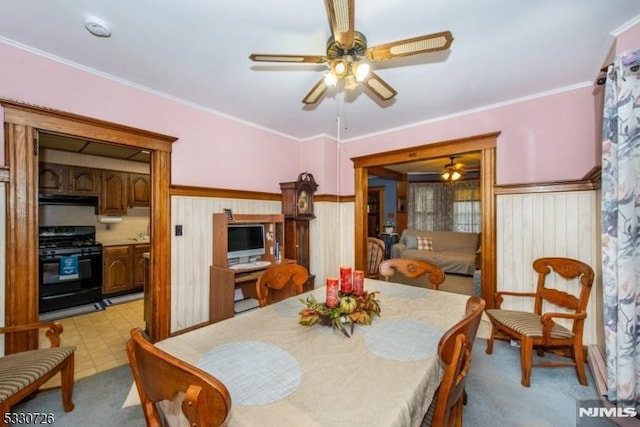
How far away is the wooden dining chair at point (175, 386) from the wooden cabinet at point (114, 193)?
4485 mm

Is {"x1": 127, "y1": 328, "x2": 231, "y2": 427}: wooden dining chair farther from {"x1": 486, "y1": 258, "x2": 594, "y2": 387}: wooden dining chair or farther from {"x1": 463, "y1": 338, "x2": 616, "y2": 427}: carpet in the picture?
{"x1": 486, "y1": 258, "x2": 594, "y2": 387}: wooden dining chair

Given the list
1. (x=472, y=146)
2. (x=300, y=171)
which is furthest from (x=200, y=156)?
(x=472, y=146)

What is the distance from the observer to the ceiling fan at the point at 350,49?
120cm

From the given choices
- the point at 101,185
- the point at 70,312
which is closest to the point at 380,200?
the point at 101,185

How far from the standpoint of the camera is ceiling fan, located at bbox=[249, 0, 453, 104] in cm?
120

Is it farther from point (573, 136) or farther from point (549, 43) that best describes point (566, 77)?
point (549, 43)

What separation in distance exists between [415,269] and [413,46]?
64.1 inches

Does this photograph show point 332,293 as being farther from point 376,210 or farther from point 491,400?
point 376,210

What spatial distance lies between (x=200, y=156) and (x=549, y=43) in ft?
10.3

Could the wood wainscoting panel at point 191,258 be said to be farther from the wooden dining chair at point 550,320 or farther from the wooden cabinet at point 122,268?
the wooden dining chair at point 550,320

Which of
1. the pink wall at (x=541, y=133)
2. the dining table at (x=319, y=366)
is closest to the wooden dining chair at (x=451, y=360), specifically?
the dining table at (x=319, y=366)

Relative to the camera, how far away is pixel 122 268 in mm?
4242

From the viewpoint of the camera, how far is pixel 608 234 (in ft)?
5.42

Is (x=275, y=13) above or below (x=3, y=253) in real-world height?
above
